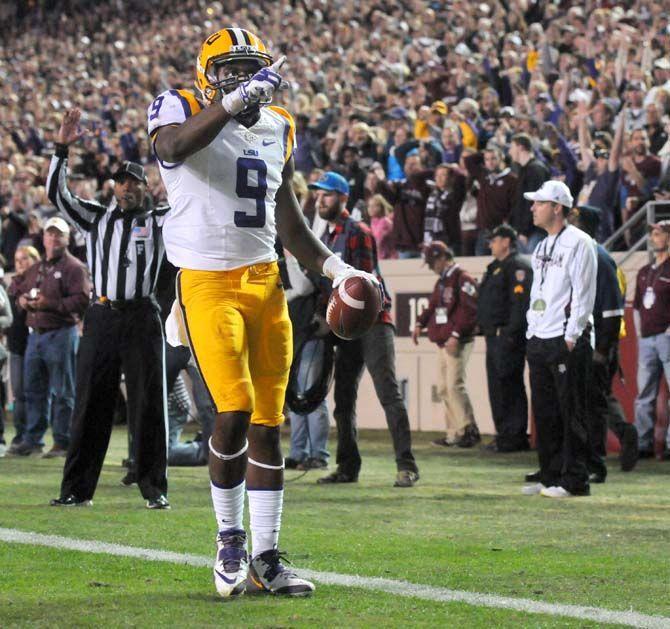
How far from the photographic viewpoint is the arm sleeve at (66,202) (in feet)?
26.4

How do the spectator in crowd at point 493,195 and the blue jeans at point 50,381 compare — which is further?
the spectator in crowd at point 493,195

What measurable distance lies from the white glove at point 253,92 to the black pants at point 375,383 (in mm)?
4492

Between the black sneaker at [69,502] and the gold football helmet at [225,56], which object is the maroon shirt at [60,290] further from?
the gold football helmet at [225,56]

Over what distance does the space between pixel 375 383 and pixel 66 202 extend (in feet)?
7.89

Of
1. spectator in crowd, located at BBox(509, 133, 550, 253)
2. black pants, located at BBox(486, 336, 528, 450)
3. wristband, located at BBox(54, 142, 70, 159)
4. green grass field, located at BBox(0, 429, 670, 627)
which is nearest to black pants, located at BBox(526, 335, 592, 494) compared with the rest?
green grass field, located at BBox(0, 429, 670, 627)

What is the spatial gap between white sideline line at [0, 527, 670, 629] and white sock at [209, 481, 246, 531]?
484mm

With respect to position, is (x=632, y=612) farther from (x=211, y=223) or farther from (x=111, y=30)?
(x=111, y=30)

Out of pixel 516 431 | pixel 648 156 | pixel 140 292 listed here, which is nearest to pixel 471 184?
pixel 648 156

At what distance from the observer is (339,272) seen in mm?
5375

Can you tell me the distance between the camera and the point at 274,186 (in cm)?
541

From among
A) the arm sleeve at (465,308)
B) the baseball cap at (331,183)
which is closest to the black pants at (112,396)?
the baseball cap at (331,183)

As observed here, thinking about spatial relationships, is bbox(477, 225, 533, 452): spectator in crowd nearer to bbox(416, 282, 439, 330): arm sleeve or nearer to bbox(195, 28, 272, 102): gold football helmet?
bbox(416, 282, 439, 330): arm sleeve

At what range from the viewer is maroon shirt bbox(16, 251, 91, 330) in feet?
38.1

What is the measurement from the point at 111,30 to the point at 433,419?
2140cm
